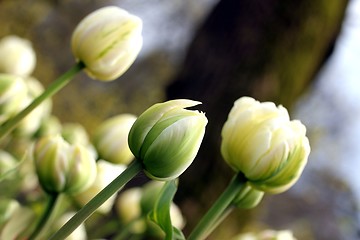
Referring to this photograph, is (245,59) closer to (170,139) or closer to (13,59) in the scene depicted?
(13,59)

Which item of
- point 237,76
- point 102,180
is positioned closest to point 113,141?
point 102,180

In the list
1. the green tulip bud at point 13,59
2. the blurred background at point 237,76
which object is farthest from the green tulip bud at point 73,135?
the blurred background at point 237,76

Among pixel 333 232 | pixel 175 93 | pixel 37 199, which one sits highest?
pixel 37 199

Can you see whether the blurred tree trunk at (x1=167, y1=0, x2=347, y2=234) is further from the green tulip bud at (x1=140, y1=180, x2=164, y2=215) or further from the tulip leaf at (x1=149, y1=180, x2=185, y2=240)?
the tulip leaf at (x1=149, y1=180, x2=185, y2=240)

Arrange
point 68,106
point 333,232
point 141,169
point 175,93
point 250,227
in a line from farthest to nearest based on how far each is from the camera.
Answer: point 333,232 < point 68,106 < point 175,93 < point 250,227 < point 141,169

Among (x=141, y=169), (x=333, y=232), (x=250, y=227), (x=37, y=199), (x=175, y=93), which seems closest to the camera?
(x=141, y=169)

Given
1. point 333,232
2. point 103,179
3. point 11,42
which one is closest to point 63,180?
point 103,179

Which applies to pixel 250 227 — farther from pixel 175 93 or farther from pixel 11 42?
pixel 11 42
